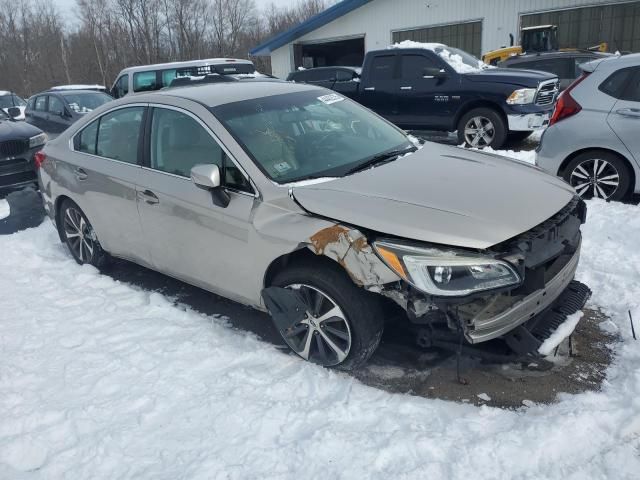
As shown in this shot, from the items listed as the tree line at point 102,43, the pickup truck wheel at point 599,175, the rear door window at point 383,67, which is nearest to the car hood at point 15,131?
the rear door window at point 383,67

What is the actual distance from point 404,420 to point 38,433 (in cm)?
197

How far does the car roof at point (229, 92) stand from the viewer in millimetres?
3824

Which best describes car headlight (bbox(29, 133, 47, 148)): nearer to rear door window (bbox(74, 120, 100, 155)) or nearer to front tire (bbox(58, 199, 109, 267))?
front tire (bbox(58, 199, 109, 267))

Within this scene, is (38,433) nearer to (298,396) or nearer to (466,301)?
(298,396)

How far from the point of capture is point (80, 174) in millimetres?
4641

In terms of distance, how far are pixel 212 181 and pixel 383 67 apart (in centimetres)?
810

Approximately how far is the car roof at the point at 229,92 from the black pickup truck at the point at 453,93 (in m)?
5.69

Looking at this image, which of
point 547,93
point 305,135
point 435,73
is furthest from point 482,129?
point 305,135

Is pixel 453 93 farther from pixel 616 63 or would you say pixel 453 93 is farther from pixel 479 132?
pixel 616 63

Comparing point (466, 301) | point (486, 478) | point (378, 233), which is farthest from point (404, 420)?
point (378, 233)

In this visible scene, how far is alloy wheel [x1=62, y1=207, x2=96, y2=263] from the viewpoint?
16.1ft

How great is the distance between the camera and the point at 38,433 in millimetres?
2850

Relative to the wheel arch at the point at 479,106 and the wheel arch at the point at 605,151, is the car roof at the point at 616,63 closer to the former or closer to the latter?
the wheel arch at the point at 605,151

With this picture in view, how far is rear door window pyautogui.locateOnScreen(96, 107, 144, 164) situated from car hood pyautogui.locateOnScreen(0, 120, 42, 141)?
4.38 metres
